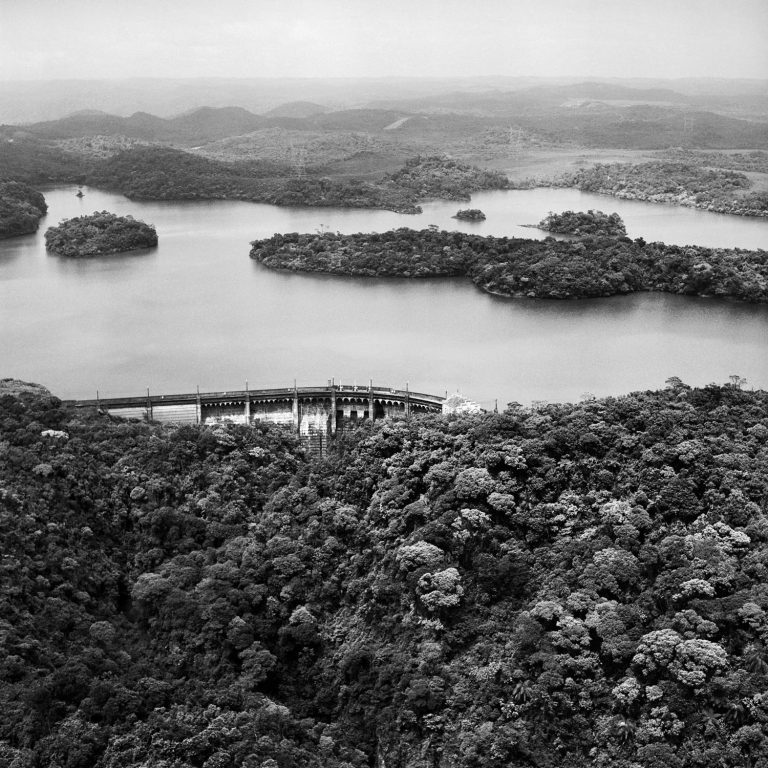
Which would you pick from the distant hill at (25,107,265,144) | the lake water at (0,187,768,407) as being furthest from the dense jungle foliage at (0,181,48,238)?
the distant hill at (25,107,265,144)

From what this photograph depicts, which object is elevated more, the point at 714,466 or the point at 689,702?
the point at 714,466

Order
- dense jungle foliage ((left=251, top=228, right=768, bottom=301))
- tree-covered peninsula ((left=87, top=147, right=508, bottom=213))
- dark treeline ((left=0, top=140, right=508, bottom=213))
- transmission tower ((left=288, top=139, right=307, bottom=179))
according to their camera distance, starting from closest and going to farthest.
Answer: dense jungle foliage ((left=251, top=228, right=768, bottom=301))
tree-covered peninsula ((left=87, top=147, right=508, bottom=213))
dark treeline ((left=0, top=140, right=508, bottom=213))
transmission tower ((left=288, top=139, right=307, bottom=179))

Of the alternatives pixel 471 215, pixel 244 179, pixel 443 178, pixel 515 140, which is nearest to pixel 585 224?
pixel 471 215

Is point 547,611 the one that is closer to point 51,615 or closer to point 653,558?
point 653,558

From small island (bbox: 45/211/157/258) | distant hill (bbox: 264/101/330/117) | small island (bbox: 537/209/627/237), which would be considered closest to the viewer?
small island (bbox: 45/211/157/258)

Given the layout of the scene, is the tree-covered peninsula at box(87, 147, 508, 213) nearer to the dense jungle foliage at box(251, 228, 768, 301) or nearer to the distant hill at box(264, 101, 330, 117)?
the dense jungle foliage at box(251, 228, 768, 301)

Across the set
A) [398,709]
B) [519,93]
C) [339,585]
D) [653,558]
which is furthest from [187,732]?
[519,93]

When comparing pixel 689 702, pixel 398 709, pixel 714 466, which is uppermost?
pixel 714 466
